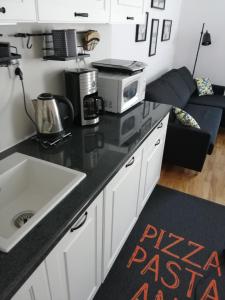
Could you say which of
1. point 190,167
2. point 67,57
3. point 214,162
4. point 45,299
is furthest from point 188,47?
point 45,299

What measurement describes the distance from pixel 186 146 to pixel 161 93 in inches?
28.5

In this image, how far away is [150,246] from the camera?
1.82m

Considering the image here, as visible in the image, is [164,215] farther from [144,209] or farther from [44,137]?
[44,137]

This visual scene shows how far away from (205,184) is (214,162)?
1.82 ft

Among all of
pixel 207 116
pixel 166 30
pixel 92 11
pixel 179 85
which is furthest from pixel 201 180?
pixel 166 30

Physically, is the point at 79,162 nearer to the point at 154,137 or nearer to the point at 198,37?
the point at 154,137

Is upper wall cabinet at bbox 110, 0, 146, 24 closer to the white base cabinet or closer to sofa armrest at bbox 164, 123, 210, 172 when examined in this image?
the white base cabinet

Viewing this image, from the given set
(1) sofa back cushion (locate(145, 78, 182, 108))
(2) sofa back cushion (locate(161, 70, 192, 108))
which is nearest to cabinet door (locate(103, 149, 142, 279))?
(1) sofa back cushion (locate(145, 78, 182, 108))

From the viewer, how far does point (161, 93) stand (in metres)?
2.76

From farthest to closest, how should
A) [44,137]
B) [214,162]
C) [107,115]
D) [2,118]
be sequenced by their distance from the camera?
[214,162] < [107,115] < [44,137] < [2,118]

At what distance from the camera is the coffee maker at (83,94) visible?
1.44 meters

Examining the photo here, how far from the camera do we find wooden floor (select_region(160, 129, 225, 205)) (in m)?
2.44

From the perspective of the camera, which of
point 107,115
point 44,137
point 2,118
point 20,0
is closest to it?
point 20,0

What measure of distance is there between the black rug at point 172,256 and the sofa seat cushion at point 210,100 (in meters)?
1.91
